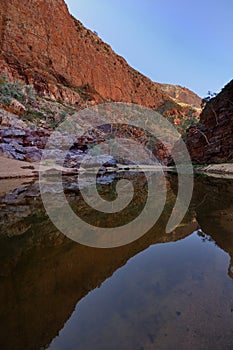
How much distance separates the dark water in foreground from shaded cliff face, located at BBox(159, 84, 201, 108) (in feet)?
472

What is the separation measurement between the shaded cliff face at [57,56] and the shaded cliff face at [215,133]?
94.3ft

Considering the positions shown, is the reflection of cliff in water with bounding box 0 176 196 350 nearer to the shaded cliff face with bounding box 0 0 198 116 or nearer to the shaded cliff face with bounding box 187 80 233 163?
the shaded cliff face with bounding box 187 80 233 163

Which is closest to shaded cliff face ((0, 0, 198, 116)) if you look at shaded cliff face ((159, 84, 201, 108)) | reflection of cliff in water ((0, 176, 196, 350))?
reflection of cliff in water ((0, 176, 196, 350))

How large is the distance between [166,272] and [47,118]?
30.7 metres

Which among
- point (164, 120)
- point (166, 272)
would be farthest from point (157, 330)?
point (164, 120)

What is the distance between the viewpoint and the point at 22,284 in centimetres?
216

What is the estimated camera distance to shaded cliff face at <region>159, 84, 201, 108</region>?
135 metres

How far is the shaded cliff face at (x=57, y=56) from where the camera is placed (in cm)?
3975

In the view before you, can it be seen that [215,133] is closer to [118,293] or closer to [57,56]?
[118,293]

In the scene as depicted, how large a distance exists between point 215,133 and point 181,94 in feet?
407

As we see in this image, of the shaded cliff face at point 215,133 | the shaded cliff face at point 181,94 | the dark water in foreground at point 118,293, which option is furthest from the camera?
the shaded cliff face at point 181,94

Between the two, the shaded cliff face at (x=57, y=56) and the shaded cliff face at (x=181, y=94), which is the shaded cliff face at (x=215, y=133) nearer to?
the shaded cliff face at (x=57, y=56)

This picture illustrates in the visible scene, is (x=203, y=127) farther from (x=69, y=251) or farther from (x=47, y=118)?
(x=69, y=251)

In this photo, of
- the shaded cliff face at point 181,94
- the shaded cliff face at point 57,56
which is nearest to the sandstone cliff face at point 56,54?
the shaded cliff face at point 57,56
